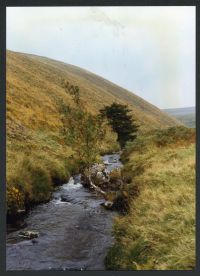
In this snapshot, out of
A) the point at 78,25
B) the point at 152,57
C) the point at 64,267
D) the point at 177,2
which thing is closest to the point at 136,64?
the point at 152,57

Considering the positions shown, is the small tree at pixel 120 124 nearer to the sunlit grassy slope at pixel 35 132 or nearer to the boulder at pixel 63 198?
the sunlit grassy slope at pixel 35 132

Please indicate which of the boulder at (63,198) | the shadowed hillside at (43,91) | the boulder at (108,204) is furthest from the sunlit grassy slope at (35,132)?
the boulder at (108,204)

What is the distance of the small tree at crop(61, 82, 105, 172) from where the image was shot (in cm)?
1417

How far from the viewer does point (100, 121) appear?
1446 centimetres

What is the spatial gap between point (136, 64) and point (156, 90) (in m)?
1.13

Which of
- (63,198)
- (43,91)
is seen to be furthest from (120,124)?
(43,91)

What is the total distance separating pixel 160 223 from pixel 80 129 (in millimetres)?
5944

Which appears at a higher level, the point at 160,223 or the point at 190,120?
the point at 190,120

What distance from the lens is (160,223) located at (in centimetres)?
916

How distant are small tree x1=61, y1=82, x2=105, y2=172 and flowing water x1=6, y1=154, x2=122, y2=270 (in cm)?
177

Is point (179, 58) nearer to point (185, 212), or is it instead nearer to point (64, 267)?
point (185, 212)

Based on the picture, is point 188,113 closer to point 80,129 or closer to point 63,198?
point 80,129

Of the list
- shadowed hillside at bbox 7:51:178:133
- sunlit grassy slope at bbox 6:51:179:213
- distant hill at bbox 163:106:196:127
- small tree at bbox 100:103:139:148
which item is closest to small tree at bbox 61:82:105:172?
sunlit grassy slope at bbox 6:51:179:213

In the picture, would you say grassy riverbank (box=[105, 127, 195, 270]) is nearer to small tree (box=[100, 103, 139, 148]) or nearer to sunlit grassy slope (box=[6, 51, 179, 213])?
sunlit grassy slope (box=[6, 51, 179, 213])
